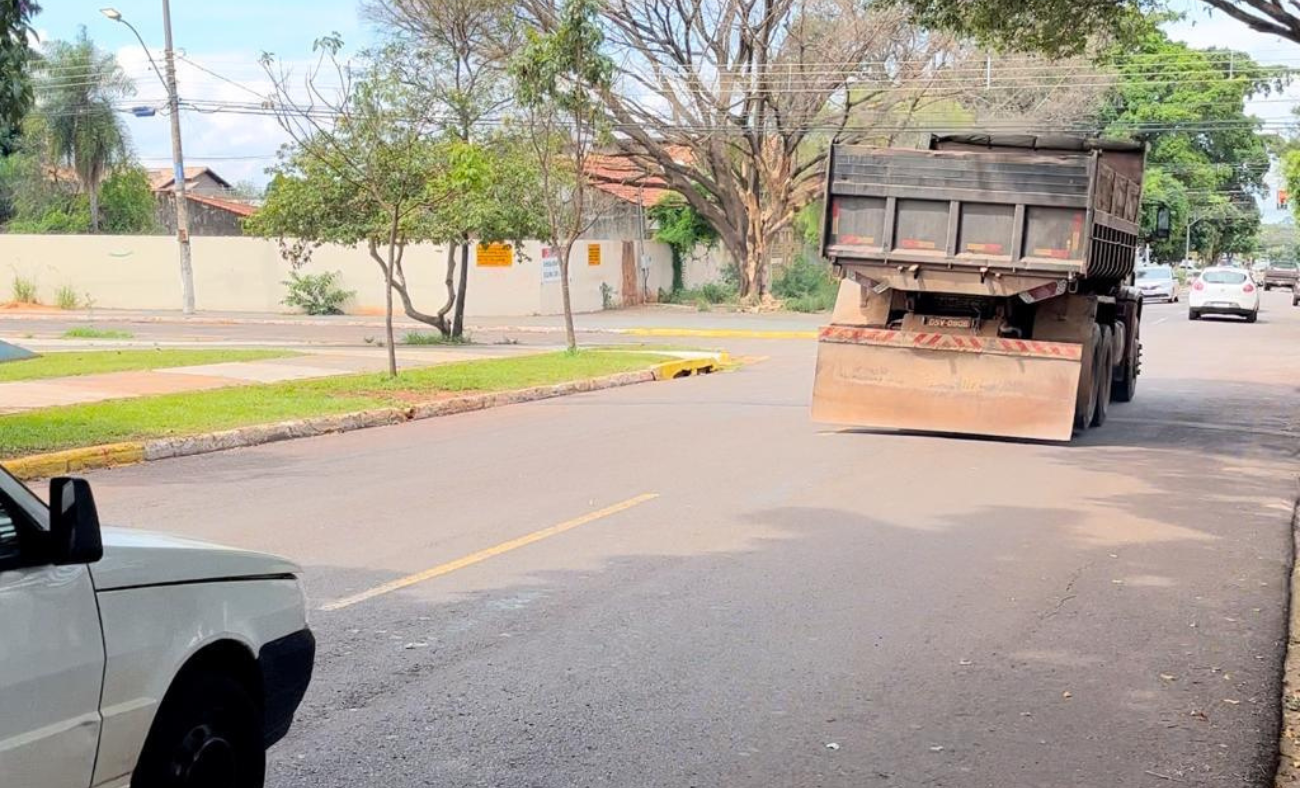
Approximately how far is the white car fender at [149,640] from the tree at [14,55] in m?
8.03

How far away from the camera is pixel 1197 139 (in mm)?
78812

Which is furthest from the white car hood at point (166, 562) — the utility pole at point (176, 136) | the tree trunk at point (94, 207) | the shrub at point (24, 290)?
the tree trunk at point (94, 207)

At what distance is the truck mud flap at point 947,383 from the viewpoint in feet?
43.7

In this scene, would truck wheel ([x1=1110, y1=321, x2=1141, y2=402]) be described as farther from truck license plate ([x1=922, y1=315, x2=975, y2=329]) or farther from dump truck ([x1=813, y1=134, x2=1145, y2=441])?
truck license plate ([x1=922, y1=315, x2=975, y2=329])

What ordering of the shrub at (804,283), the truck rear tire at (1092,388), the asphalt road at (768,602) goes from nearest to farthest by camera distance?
the asphalt road at (768,602) < the truck rear tire at (1092,388) < the shrub at (804,283)

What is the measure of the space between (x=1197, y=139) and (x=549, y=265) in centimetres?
5383

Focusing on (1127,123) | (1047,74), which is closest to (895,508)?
(1047,74)

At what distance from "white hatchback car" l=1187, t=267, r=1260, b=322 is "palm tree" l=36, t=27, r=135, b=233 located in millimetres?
35363

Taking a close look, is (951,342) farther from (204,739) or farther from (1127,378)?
(204,739)

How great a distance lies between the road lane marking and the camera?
7.14 meters

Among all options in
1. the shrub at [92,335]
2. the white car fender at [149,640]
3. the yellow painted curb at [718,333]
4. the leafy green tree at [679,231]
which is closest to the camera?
the white car fender at [149,640]

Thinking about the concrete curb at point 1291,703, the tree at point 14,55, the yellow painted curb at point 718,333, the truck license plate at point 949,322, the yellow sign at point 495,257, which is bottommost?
the yellow painted curb at point 718,333

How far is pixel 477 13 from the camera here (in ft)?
128

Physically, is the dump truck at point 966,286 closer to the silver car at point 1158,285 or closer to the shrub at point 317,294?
the shrub at point 317,294
